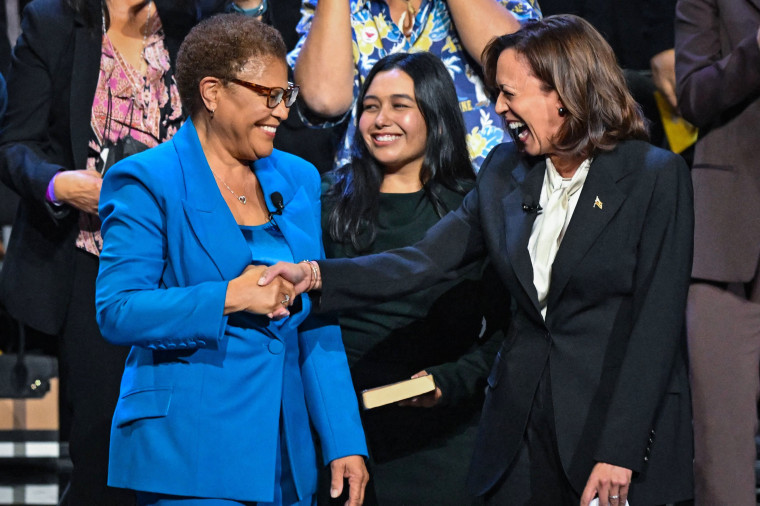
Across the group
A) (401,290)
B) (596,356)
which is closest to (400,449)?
(401,290)

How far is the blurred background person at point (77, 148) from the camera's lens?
3258mm

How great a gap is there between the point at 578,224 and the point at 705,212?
114 cm

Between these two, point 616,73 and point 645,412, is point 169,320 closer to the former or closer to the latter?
point 645,412

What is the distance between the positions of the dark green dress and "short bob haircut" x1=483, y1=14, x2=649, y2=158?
70cm

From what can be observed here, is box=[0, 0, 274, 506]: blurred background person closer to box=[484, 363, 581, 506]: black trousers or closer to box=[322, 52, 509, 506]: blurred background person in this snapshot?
box=[322, 52, 509, 506]: blurred background person

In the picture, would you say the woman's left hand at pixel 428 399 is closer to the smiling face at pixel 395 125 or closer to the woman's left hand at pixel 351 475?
the woman's left hand at pixel 351 475

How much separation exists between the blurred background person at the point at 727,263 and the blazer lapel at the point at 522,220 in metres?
1.02

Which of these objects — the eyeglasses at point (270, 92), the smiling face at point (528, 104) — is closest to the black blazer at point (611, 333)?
the smiling face at point (528, 104)

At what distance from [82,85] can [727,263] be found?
2171 mm

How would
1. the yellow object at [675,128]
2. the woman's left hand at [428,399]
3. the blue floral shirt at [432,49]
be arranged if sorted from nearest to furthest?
the woman's left hand at [428,399], the blue floral shirt at [432,49], the yellow object at [675,128]

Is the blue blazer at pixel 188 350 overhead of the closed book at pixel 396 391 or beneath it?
overhead

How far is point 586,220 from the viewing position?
8.43 ft

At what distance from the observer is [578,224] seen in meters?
2.57

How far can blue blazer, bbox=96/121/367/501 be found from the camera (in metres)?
2.30
